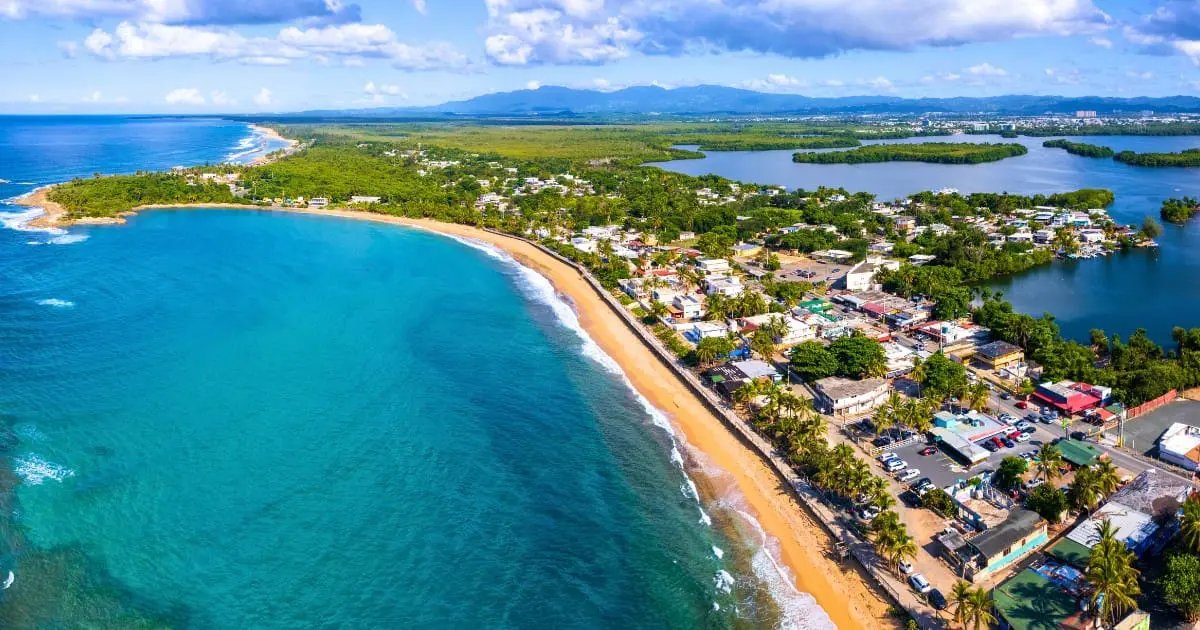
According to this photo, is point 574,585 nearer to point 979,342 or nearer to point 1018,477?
point 1018,477

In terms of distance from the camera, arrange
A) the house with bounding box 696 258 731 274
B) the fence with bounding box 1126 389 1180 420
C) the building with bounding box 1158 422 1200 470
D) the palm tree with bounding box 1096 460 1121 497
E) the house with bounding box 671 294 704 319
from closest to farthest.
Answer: the palm tree with bounding box 1096 460 1121 497 < the building with bounding box 1158 422 1200 470 < the fence with bounding box 1126 389 1180 420 < the house with bounding box 671 294 704 319 < the house with bounding box 696 258 731 274

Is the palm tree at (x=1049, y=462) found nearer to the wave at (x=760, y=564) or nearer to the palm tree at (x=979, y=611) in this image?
the palm tree at (x=979, y=611)

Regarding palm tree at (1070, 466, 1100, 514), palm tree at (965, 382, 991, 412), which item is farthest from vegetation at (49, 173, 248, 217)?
palm tree at (1070, 466, 1100, 514)

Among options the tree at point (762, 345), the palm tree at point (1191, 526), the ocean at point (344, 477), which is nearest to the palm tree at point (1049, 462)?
the palm tree at point (1191, 526)

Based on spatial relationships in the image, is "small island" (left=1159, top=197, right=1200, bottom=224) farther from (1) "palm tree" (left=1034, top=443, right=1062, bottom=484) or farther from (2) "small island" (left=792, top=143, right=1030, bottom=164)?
(1) "palm tree" (left=1034, top=443, right=1062, bottom=484)

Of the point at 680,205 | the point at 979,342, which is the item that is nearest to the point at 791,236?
the point at 680,205

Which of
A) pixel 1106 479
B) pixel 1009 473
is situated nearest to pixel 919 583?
pixel 1009 473

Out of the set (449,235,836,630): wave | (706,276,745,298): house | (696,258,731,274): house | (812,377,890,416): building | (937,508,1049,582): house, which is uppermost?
(696,258,731,274): house

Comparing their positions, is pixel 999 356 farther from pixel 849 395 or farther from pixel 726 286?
pixel 726 286
